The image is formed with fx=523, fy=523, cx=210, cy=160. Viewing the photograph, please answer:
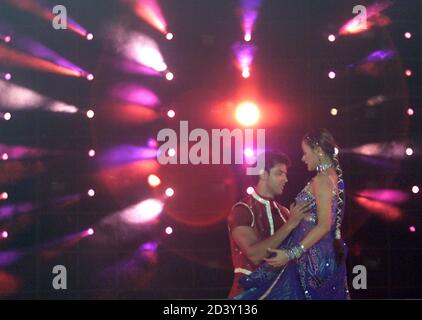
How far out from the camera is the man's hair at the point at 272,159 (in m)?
2.62

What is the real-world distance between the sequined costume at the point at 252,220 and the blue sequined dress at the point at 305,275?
0.14ft

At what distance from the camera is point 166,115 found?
8.70 ft

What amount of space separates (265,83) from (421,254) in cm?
118

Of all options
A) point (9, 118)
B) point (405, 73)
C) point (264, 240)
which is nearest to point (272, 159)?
point (264, 240)

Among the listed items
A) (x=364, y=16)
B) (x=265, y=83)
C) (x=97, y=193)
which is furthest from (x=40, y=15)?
(x=364, y=16)

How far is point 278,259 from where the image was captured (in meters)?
2.56

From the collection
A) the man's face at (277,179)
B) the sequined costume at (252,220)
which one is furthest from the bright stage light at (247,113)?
the sequined costume at (252,220)

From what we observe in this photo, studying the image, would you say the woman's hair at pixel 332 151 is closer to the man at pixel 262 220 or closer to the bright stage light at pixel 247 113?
the man at pixel 262 220

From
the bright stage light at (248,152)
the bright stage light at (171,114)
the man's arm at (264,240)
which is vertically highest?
the bright stage light at (171,114)

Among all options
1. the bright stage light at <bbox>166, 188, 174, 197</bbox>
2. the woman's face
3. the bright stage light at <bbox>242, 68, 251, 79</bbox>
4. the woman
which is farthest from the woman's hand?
the bright stage light at <bbox>242, 68, 251, 79</bbox>

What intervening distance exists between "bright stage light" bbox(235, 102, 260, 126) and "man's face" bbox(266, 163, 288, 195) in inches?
10.2

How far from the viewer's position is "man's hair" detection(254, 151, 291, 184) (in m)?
2.62
